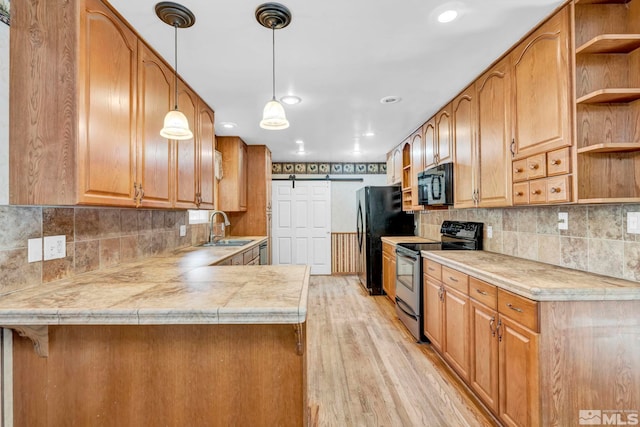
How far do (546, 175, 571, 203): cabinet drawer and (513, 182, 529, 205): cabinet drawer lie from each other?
20cm

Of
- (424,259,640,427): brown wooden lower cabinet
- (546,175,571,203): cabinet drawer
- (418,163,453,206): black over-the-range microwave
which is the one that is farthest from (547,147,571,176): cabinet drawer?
(418,163,453,206): black over-the-range microwave

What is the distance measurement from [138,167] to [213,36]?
2.94ft

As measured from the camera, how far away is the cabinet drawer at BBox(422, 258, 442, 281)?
8.35 feet

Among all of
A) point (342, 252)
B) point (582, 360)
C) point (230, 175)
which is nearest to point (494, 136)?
point (582, 360)

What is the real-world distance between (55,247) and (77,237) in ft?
0.52

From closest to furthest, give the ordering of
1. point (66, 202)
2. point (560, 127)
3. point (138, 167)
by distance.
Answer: point (66, 202), point (560, 127), point (138, 167)

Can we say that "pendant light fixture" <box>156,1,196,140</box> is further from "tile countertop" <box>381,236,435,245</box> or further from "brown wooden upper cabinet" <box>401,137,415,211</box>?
"brown wooden upper cabinet" <box>401,137,415,211</box>

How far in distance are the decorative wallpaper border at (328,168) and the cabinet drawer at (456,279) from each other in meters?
3.87

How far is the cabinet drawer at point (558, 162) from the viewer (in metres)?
1.60

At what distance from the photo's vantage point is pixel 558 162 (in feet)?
5.44

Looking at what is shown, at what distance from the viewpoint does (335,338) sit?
3080 mm

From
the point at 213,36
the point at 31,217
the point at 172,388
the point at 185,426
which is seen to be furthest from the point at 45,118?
the point at 185,426

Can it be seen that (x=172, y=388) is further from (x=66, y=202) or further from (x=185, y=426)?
(x=66, y=202)

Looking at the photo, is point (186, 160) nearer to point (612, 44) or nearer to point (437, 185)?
point (437, 185)
